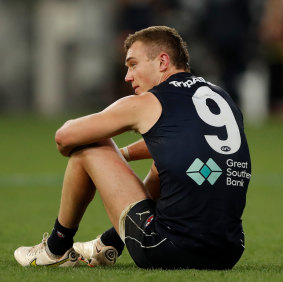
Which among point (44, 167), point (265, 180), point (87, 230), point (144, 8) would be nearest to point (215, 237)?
point (87, 230)

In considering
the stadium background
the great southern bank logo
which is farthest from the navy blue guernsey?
the stadium background

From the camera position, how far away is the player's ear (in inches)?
180

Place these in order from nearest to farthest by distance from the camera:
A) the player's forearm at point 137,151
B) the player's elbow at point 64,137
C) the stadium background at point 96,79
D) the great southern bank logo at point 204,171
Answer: the great southern bank logo at point 204,171, the player's elbow at point 64,137, the player's forearm at point 137,151, the stadium background at point 96,79

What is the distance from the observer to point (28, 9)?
21125 mm

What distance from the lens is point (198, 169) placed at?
4293 mm

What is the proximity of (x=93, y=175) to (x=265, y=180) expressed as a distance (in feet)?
17.3

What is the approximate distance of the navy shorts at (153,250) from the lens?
4.34 m

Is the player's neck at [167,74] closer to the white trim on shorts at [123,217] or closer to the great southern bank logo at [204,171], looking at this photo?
the great southern bank logo at [204,171]

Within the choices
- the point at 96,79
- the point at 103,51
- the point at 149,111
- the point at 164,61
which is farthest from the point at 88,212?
the point at 96,79

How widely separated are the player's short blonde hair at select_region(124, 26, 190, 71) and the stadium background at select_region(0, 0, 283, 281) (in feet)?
4.39

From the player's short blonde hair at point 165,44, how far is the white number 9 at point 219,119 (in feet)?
0.69

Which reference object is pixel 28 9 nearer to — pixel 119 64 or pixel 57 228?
pixel 119 64

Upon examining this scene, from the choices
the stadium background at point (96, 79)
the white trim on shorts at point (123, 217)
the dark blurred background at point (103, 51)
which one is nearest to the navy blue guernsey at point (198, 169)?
the white trim on shorts at point (123, 217)

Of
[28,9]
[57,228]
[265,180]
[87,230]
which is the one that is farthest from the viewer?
[28,9]
